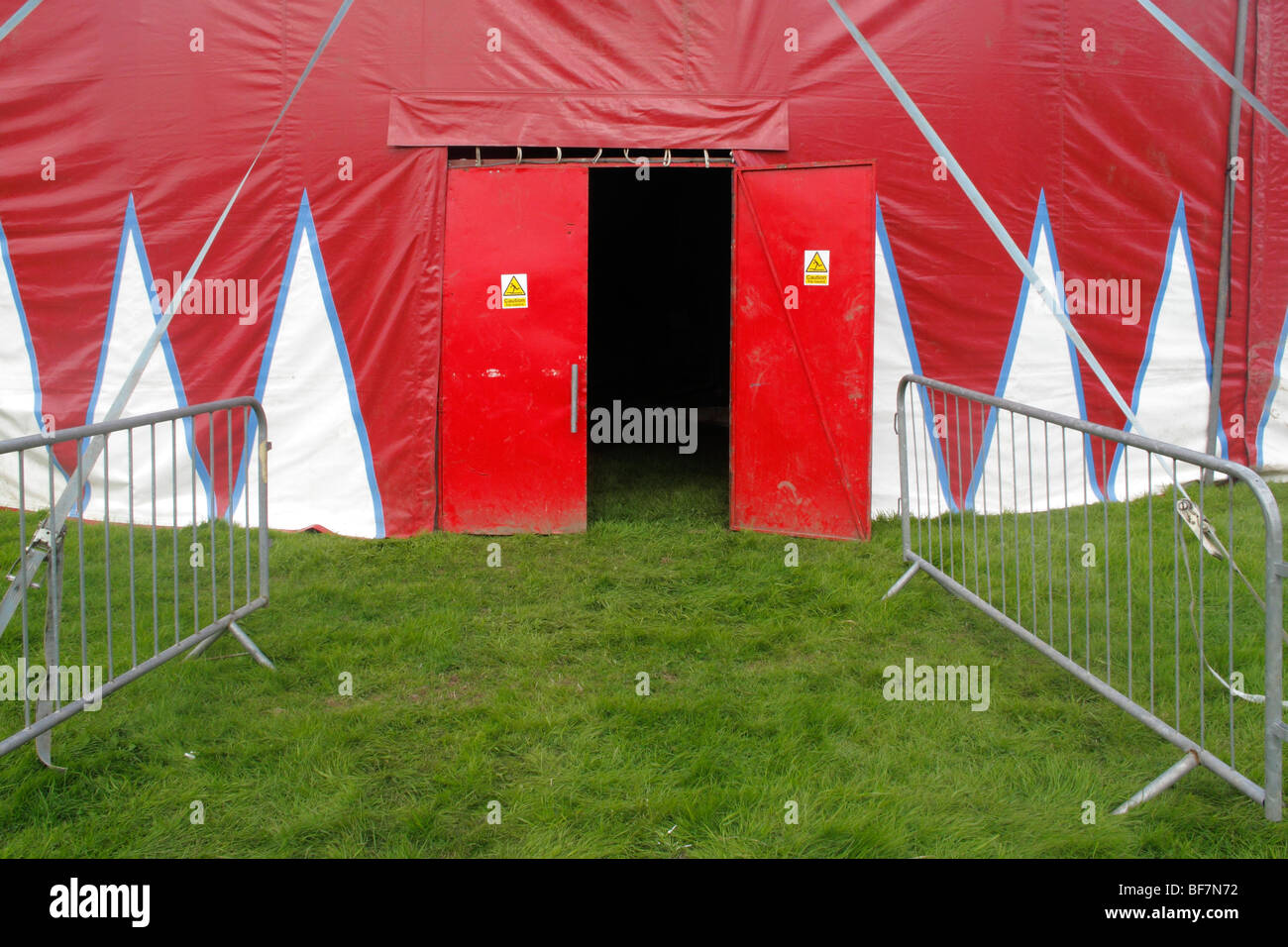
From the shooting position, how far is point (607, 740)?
4.10 meters

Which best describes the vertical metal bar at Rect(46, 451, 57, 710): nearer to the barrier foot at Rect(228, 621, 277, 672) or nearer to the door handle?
the barrier foot at Rect(228, 621, 277, 672)

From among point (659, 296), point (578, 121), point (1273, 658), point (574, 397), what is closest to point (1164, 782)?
point (1273, 658)

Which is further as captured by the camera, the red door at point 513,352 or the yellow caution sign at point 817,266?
the red door at point 513,352

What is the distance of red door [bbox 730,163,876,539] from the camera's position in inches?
272

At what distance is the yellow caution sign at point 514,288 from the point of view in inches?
279

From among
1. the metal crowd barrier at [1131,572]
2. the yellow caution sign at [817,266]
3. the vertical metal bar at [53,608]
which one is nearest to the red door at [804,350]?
the yellow caution sign at [817,266]

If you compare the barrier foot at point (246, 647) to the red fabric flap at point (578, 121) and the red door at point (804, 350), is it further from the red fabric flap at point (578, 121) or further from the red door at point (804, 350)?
the red fabric flap at point (578, 121)

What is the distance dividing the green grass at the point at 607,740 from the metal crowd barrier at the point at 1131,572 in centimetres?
20

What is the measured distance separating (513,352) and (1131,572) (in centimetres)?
407

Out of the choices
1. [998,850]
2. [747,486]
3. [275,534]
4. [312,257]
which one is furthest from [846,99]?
[998,850]

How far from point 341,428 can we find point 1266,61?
7.25m

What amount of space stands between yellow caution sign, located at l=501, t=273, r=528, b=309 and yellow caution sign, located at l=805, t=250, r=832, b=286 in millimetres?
1883

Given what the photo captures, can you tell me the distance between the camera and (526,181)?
706 centimetres

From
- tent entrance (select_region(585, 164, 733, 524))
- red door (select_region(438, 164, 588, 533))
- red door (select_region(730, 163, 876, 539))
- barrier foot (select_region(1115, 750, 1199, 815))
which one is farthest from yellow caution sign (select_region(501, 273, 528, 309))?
tent entrance (select_region(585, 164, 733, 524))
